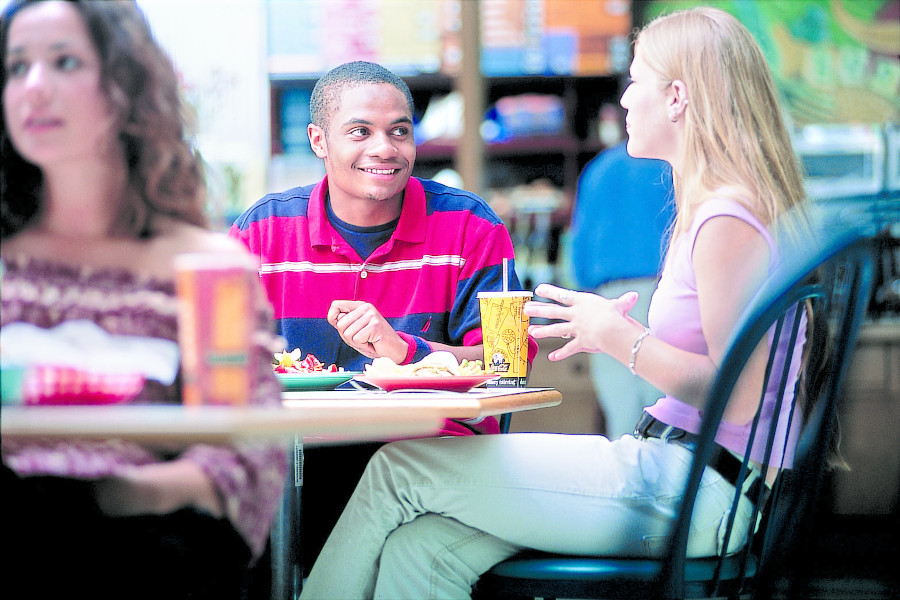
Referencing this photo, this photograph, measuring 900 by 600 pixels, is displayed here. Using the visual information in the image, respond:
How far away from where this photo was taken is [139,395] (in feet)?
2.98

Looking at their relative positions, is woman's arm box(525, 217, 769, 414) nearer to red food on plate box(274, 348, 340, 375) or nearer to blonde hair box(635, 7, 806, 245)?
blonde hair box(635, 7, 806, 245)

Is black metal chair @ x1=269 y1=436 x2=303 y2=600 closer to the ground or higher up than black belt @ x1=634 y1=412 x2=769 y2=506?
closer to the ground

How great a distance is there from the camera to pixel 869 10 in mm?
4047

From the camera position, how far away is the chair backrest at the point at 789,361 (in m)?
1.12

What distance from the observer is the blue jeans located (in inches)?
51.0

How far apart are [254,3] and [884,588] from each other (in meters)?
3.29

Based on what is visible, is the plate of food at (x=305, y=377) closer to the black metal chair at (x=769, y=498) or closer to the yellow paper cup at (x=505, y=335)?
the yellow paper cup at (x=505, y=335)

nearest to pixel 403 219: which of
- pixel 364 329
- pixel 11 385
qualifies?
pixel 364 329

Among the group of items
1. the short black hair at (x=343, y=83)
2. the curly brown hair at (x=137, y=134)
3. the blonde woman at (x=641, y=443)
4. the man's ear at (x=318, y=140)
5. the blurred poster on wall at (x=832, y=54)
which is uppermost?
the blurred poster on wall at (x=832, y=54)

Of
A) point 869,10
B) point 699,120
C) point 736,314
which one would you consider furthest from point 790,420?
point 869,10

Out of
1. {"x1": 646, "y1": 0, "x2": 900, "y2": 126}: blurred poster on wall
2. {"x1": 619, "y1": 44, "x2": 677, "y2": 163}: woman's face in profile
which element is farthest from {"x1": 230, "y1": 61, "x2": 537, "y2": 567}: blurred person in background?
{"x1": 646, "y1": 0, "x2": 900, "y2": 126}: blurred poster on wall

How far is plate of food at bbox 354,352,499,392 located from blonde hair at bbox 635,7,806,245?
389 millimetres

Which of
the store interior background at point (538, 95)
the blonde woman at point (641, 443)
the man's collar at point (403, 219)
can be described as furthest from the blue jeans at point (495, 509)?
the store interior background at point (538, 95)

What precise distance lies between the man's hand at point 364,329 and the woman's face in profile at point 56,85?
75cm
